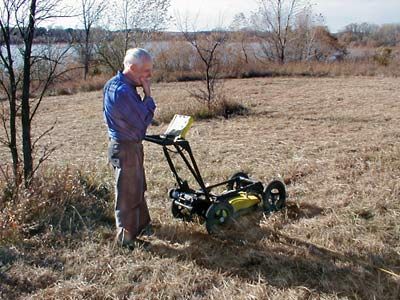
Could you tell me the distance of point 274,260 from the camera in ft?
10.2

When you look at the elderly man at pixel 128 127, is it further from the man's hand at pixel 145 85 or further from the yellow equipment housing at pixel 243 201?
the yellow equipment housing at pixel 243 201

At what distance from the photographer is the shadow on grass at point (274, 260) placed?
277cm

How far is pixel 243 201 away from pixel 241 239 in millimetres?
488

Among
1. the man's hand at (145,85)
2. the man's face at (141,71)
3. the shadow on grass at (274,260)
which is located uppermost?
the man's face at (141,71)

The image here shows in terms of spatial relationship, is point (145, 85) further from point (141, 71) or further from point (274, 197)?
point (274, 197)

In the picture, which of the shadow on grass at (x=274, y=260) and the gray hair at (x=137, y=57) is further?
the gray hair at (x=137, y=57)

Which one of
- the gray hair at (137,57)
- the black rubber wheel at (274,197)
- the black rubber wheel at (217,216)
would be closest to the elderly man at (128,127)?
the gray hair at (137,57)

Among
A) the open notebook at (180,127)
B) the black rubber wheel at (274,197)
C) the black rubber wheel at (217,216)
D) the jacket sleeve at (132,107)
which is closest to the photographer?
the jacket sleeve at (132,107)

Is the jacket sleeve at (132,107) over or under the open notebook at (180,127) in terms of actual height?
over

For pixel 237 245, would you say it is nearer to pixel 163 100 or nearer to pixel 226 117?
pixel 226 117

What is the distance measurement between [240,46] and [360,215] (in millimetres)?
20292

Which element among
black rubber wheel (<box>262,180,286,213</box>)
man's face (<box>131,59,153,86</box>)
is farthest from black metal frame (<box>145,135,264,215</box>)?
man's face (<box>131,59,153,86</box>)

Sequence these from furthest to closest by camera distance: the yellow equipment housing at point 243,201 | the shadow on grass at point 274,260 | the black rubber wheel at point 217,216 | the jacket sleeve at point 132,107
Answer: the yellow equipment housing at point 243,201 < the black rubber wheel at point 217,216 < the jacket sleeve at point 132,107 < the shadow on grass at point 274,260

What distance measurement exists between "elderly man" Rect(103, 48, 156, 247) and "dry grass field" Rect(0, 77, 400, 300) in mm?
317
